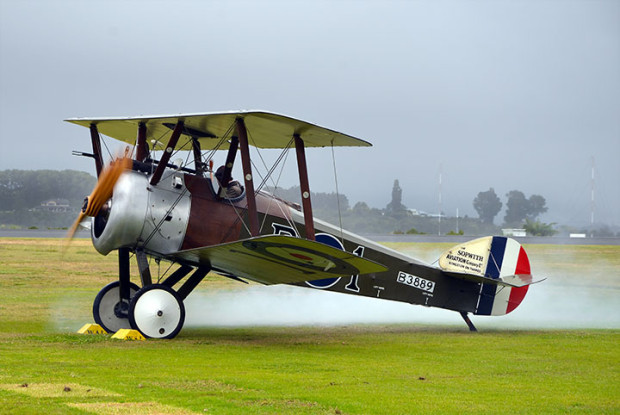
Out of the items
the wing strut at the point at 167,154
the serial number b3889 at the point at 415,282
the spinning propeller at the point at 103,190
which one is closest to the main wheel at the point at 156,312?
the spinning propeller at the point at 103,190

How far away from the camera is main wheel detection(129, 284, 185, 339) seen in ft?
37.1

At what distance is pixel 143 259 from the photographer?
39.5 feet

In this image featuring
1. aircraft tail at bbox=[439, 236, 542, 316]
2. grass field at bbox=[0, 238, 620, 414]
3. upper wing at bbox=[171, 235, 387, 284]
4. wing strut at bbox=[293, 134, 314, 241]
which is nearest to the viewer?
grass field at bbox=[0, 238, 620, 414]

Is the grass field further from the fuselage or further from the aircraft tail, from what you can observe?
the fuselage

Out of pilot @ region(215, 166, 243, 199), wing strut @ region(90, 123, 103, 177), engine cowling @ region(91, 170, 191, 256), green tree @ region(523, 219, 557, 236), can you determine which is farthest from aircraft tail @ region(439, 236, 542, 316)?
green tree @ region(523, 219, 557, 236)

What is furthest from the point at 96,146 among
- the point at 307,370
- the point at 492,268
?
the point at 492,268

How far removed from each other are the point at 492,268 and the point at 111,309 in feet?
23.1

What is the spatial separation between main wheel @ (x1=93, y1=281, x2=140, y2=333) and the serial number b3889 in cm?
475

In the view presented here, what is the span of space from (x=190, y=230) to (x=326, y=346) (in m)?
2.82

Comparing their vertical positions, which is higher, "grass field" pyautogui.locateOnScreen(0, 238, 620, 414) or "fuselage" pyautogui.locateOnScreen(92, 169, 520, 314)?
"fuselage" pyautogui.locateOnScreen(92, 169, 520, 314)

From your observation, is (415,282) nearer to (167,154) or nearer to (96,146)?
(167,154)

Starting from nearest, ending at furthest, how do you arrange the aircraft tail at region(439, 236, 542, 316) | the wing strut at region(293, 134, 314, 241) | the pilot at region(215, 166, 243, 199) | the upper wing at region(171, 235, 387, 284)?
the upper wing at region(171, 235, 387, 284) → the wing strut at region(293, 134, 314, 241) → the pilot at region(215, 166, 243, 199) → the aircraft tail at region(439, 236, 542, 316)

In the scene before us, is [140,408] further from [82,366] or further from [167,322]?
[167,322]

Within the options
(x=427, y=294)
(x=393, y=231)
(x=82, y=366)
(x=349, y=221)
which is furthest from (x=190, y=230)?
(x=393, y=231)
